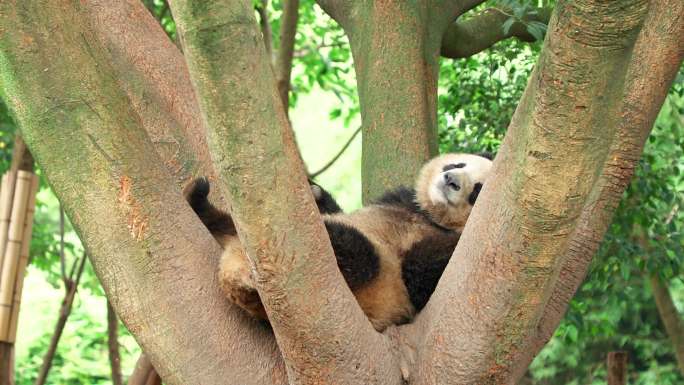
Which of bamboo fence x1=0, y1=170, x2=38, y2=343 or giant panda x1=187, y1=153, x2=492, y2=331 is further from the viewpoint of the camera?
bamboo fence x1=0, y1=170, x2=38, y2=343

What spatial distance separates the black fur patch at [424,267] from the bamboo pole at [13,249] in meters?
2.74

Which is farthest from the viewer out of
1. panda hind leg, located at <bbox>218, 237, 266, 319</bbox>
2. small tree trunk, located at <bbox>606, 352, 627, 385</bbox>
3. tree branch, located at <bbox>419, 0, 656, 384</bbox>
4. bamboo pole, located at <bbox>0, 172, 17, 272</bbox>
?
bamboo pole, located at <bbox>0, 172, 17, 272</bbox>

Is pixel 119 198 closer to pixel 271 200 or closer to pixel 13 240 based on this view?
pixel 271 200

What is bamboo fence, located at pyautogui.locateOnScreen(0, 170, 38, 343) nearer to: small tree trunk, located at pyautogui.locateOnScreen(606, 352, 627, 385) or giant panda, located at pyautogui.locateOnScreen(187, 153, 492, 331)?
giant panda, located at pyautogui.locateOnScreen(187, 153, 492, 331)

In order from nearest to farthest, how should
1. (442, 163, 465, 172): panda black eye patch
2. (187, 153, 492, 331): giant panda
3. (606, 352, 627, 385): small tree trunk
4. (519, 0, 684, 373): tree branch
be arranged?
(519, 0, 684, 373): tree branch < (187, 153, 492, 331): giant panda < (442, 163, 465, 172): panda black eye patch < (606, 352, 627, 385): small tree trunk

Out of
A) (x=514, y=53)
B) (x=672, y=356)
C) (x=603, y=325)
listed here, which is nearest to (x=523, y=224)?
(x=514, y=53)

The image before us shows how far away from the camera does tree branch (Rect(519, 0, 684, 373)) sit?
2.65 m

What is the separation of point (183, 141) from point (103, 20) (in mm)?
544

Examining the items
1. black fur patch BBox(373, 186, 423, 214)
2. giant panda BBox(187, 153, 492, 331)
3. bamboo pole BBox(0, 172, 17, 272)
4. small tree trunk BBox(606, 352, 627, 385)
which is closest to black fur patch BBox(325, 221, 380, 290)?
giant panda BBox(187, 153, 492, 331)

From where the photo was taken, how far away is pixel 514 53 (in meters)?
4.79

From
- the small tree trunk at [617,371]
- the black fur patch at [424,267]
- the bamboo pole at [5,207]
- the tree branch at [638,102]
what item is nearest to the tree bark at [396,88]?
the black fur patch at [424,267]

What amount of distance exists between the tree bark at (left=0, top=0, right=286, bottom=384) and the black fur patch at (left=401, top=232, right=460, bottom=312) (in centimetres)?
71

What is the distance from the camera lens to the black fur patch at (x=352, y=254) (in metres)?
2.80

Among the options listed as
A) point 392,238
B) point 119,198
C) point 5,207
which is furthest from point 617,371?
point 5,207
